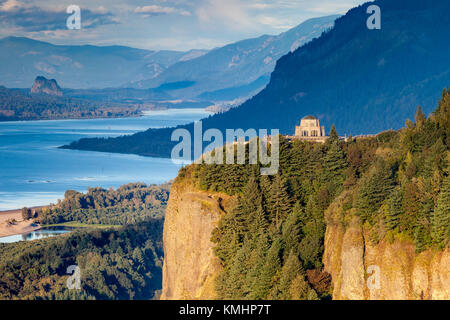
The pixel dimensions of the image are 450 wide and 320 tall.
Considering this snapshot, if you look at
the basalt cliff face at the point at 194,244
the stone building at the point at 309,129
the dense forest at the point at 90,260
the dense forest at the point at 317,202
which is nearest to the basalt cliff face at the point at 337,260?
the basalt cliff face at the point at 194,244

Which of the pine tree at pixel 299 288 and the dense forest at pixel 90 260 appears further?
the dense forest at pixel 90 260

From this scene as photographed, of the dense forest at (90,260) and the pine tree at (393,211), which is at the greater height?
the pine tree at (393,211)

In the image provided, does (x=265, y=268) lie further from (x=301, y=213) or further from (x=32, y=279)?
(x=32, y=279)

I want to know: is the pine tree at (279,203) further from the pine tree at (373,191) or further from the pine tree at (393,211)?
the pine tree at (393,211)

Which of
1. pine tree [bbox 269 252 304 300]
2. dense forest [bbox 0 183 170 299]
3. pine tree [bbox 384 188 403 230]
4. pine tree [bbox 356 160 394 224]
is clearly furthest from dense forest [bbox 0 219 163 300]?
pine tree [bbox 384 188 403 230]

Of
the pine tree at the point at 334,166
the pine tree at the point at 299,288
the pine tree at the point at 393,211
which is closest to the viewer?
the pine tree at the point at 393,211

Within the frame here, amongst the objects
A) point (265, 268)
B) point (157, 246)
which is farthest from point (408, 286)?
point (157, 246)

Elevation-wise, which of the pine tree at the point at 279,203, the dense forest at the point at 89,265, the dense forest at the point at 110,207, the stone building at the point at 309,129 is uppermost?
the stone building at the point at 309,129

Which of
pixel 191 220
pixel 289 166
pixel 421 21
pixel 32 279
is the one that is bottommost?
pixel 32 279
